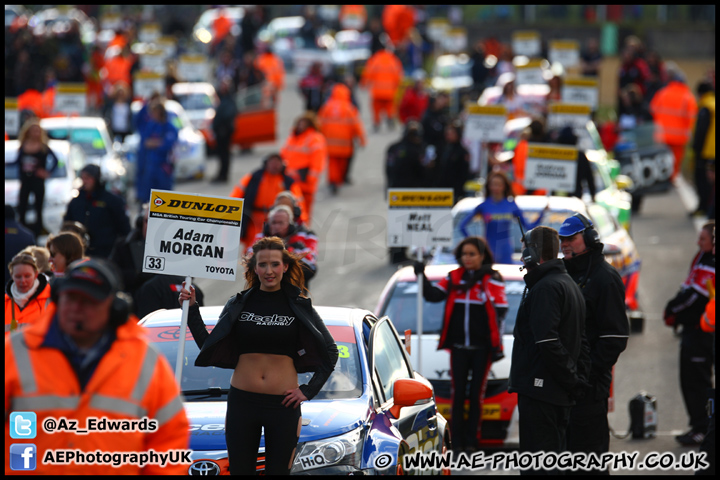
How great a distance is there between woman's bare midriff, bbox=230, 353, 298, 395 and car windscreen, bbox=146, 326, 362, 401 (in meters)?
0.72

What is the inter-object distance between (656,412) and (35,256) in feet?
17.4

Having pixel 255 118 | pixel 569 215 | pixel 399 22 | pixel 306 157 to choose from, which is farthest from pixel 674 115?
pixel 399 22

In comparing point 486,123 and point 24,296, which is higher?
point 486,123

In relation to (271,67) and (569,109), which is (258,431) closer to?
(569,109)

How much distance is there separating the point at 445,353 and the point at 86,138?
41.7 feet

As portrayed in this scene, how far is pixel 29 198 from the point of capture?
1645 cm

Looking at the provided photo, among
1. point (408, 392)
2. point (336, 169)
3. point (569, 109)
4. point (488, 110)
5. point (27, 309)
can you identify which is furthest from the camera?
point (336, 169)

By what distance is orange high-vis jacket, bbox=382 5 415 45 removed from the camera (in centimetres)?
4556

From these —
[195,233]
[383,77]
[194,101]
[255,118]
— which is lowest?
[195,233]

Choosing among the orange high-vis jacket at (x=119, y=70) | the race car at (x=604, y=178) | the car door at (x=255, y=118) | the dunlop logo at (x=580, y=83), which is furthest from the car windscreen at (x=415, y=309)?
the orange high-vis jacket at (x=119, y=70)

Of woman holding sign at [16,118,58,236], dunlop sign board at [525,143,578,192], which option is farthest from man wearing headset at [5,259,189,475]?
woman holding sign at [16,118,58,236]

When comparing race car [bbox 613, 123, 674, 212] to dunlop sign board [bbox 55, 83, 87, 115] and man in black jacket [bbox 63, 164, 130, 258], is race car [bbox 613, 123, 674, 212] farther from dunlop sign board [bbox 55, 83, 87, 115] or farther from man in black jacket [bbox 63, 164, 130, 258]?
man in black jacket [bbox 63, 164, 130, 258]

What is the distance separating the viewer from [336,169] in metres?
24.8

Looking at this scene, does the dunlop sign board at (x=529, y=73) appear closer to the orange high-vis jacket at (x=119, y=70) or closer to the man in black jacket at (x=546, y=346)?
the orange high-vis jacket at (x=119, y=70)
